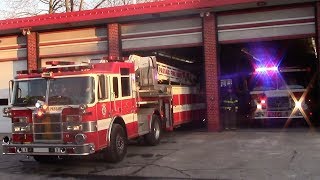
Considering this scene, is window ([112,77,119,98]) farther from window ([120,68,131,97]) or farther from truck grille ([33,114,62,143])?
truck grille ([33,114,62,143])

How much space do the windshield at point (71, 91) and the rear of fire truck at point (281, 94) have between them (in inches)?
349

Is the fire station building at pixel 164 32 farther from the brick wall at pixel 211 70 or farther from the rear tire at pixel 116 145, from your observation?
the rear tire at pixel 116 145

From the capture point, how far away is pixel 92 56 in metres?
19.5

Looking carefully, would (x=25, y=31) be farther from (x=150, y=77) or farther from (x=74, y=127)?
(x=74, y=127)

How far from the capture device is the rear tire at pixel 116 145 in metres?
11.1

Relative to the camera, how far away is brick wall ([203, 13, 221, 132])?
17.2m

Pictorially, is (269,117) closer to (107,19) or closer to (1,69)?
(107,19)

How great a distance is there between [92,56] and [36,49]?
258 cm

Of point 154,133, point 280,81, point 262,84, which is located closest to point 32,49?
point 154,133

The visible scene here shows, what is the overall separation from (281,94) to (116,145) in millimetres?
8374

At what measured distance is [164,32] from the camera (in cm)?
1820

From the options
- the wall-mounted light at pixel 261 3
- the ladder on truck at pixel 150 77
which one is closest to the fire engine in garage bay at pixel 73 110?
the ladder on truck at pixel 150 77

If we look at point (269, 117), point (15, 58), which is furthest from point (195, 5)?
point (15, 58)

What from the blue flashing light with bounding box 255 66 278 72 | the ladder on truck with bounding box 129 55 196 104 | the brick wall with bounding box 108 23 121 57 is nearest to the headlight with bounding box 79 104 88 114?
the ladder on truck with bounding box 129 55 196 104
